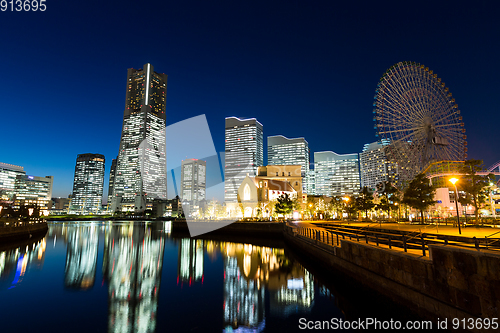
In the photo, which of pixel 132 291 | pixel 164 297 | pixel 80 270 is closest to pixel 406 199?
pixel 164 297

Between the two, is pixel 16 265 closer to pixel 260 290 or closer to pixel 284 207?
pixel 260 290

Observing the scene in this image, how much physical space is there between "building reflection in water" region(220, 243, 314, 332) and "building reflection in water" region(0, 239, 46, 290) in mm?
18175

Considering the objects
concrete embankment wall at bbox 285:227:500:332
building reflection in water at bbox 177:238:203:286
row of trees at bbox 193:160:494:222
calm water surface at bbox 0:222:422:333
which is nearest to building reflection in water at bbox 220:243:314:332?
calm water surface at bbox 0:222:422:333

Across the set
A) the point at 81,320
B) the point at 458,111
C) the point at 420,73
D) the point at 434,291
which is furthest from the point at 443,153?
the point at 81,320

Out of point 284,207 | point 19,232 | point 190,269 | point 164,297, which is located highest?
point 284,207

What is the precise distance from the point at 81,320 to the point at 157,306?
4198 millimetres

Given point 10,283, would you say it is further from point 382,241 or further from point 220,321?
point 382,241

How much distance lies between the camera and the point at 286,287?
2161 cm

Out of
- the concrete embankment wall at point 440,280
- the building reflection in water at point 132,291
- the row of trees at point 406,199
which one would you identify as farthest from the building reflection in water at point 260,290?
the row of trees at point 406,199

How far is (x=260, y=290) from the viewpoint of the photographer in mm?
21109

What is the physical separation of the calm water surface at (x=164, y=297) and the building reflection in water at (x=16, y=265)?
0.07m

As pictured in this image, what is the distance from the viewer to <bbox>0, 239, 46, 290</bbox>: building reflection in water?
75.4 feet

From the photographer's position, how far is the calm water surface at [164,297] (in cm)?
1464

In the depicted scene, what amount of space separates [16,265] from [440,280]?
1493 inches
